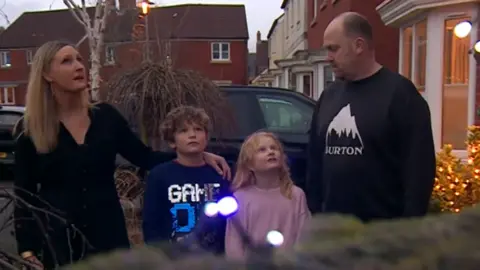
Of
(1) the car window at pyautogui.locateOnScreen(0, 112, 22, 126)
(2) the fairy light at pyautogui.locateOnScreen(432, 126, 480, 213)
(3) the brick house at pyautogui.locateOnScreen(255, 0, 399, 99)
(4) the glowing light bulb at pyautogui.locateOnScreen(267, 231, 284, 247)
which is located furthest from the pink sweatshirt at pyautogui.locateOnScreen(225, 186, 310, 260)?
(1) the car window at pyautogui.locateOnScreen(0, 112, 22, 126)

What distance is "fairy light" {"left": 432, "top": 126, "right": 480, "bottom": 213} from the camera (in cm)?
521

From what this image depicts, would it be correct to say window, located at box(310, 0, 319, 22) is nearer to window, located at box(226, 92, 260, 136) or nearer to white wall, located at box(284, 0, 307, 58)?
white wall, located at box(284, 0, 307, 58)

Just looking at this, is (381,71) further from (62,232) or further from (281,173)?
(62,232)

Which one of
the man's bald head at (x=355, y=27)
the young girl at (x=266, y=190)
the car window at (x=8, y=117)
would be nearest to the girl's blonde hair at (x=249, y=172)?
the young girl at (x=266, y=190)

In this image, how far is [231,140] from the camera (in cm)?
574

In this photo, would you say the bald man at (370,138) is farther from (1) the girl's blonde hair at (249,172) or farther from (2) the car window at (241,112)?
(2) the car window at (241,112)

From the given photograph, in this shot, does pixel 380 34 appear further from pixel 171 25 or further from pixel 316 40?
pixel 171 25

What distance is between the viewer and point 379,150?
8.48 ft

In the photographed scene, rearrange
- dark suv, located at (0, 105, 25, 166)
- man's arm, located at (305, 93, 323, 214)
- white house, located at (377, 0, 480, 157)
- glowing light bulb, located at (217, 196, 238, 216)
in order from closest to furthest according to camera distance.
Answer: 1. glowing light bulb, located at (217, 196, 238, 216)
2. man's arm, located at (305, 93, 323, 214)
3. white house, located at (377, 0, 480, 157)
4. dark suv, located at (0, 105, 25, 166)

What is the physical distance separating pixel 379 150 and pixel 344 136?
17 cm

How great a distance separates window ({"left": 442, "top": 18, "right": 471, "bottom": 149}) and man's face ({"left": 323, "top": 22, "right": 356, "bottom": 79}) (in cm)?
680

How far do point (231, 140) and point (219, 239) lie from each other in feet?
11.6

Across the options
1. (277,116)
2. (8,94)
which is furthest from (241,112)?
(8,94)

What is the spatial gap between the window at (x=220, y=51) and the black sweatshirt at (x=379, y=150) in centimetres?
3841
